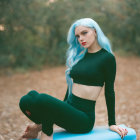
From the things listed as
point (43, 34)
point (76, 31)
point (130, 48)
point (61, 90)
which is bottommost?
point (61, 90)

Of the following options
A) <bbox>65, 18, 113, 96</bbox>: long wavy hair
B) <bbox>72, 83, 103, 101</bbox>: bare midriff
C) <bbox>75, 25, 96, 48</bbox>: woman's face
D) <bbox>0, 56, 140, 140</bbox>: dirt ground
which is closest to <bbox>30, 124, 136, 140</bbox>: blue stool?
<bbox>72, 83, 103, 101</bbox>: bare midriff

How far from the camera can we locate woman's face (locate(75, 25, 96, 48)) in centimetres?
256

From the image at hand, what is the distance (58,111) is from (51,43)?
8.45m

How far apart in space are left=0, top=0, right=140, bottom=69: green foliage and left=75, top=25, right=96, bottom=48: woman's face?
20.6 ft

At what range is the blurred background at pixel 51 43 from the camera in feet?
24.1

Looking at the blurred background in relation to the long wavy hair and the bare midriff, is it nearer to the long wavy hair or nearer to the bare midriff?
the long wavy hair

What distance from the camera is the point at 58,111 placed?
2.31m

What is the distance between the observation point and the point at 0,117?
4855 mm

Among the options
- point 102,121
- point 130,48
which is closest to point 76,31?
point 102,121

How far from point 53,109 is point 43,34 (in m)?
8.14

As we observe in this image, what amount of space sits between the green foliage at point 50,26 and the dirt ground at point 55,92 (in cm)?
82

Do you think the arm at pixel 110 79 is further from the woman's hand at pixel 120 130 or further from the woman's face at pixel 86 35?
the woman's face at pixel 86 35

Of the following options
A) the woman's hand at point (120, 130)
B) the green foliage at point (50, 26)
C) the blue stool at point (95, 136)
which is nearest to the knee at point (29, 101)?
the blue stool at point (95, 136)

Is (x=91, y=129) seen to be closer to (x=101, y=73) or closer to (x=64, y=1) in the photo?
(x=101, y=73)
